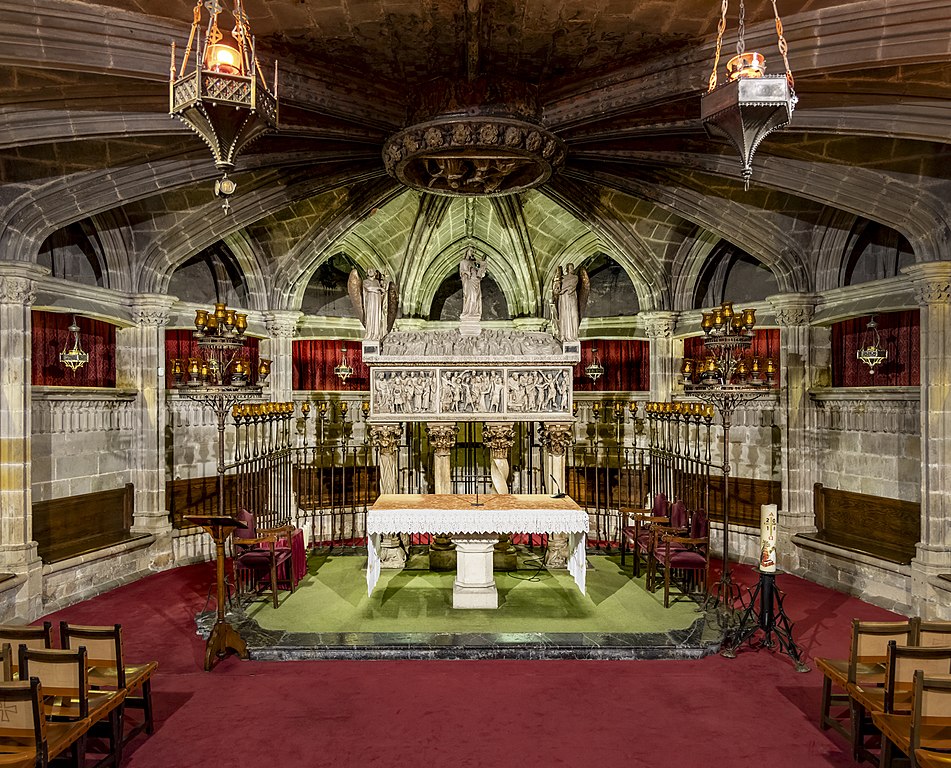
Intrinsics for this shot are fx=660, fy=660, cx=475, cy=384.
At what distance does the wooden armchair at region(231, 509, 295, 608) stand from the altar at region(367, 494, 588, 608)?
1.12 meters

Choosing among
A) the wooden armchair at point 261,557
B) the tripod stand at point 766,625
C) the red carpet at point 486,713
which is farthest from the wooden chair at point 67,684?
the tripod stand at point 766,625

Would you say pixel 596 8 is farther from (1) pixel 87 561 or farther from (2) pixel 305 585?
(1) pixel 87 561

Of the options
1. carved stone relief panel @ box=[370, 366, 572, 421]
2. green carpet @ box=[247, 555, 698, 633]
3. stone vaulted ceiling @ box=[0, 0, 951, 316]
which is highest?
stone vaulted ceiling @ box=[0, 0, 951, 316]

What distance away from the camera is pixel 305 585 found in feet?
27.8

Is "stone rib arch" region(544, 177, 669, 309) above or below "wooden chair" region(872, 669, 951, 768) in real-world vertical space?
above

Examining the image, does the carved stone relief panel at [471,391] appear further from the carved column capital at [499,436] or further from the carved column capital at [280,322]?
the carved column capital at [280,322]

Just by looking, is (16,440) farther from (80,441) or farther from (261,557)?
(261,557)

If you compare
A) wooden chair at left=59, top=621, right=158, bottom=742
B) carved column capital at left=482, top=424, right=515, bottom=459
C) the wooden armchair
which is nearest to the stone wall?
the wooden armchair

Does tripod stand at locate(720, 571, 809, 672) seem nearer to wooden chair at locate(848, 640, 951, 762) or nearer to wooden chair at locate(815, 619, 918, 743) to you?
wooden chair at locate(815, 619, 918, 743)

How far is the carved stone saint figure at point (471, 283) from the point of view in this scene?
29.0ft

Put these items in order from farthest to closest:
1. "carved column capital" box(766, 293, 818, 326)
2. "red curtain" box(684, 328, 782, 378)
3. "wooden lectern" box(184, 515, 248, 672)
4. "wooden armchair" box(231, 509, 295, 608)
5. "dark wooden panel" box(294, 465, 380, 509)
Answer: "dark wooden panel" box(294, 465, 380, 509)
"red curtain" box(684, 328, 782, 378)
"carved column capital" box(766, 293, 818, 326)
"wooden armchair" box(231, 509, 295, 608)
"wooden lectern" box(184, 515, 248, 672)

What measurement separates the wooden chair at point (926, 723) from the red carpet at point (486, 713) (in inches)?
33.7

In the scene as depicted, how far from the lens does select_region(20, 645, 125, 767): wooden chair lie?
411 centimetres

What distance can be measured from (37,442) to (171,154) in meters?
3.99
